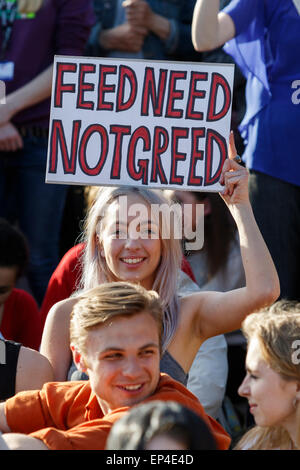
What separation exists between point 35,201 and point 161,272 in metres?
1.45

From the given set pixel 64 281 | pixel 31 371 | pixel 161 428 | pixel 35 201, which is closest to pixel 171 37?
pixel 35 201

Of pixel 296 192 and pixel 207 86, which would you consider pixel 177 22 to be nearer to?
pixel 296 192

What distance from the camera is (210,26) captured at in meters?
3.77

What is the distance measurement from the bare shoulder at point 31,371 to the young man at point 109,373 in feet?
1.00

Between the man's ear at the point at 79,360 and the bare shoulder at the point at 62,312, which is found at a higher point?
the bare shoulder at the point at 62,312

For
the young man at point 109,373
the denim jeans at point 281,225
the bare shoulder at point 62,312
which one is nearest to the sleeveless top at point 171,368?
the bare shoulder at point 62,312

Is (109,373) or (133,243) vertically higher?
(133,243)

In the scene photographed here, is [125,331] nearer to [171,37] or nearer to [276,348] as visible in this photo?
[276,348]

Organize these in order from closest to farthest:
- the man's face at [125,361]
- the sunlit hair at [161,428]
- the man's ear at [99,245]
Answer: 1. the sunlit hair at [161,428]
2. the man's face at [125,361]
3. the man's ear at [99,245]

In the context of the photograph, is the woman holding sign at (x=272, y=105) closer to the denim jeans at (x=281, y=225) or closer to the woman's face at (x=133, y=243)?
the denim jeans at (x=281, y=225)

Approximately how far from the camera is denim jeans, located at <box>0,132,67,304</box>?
4566 mm

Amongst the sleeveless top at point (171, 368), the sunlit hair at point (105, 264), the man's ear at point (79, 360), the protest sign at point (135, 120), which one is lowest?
the sleeveless top at point (171, 368)

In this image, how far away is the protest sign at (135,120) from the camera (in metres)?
3.18

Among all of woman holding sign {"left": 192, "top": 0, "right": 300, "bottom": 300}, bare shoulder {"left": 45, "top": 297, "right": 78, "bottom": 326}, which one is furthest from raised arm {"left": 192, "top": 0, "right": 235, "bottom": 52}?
bare shoulder {"left": 45, "top": 297, "right": 78, "bottom": 326}
